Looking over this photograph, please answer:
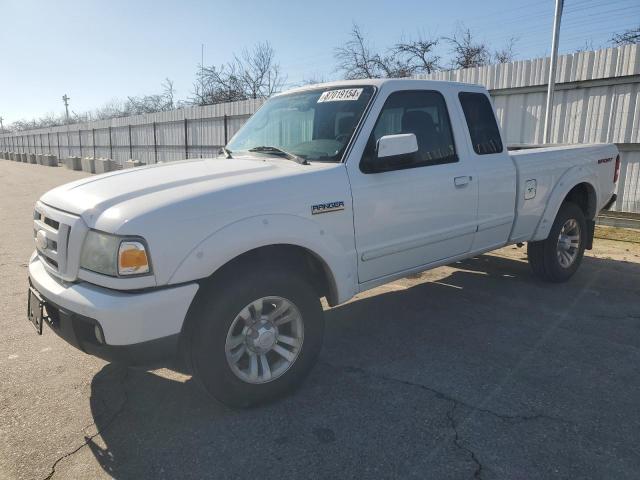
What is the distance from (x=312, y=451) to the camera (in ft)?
8.52

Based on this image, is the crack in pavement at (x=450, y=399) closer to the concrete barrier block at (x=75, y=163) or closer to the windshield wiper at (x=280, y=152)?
the windshield wiper at (x=280, y=152)

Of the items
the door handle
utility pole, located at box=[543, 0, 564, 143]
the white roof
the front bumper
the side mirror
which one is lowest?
the front bumper

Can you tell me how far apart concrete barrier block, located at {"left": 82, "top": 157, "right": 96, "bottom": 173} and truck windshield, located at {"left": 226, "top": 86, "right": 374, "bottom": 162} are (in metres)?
25.9

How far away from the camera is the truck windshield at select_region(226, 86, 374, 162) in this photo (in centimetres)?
352

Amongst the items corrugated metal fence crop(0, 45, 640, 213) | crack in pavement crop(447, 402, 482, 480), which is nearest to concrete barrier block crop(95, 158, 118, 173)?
corrugated metal fence crop(0, 45, 640, 213)

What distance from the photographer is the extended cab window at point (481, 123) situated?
4328 millimetres

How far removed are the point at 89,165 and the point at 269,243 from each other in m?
28.6

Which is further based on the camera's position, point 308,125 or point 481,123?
point 481,123

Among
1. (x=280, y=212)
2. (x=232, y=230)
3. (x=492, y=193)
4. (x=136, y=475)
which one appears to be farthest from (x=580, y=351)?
(x=136, y=475)

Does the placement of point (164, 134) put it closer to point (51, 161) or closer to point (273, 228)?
point (51, 161)

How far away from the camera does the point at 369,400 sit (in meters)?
3.11

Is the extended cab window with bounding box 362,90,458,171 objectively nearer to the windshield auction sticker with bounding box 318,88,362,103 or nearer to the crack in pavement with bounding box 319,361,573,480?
the windshield auction sticker with bounding box 318,88,362,103

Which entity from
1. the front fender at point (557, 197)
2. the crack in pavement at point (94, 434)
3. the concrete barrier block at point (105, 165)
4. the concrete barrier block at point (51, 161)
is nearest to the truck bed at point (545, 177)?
the front fender at point (557, 197)

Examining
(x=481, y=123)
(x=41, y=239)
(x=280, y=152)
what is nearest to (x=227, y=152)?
(x=280, y=152)
